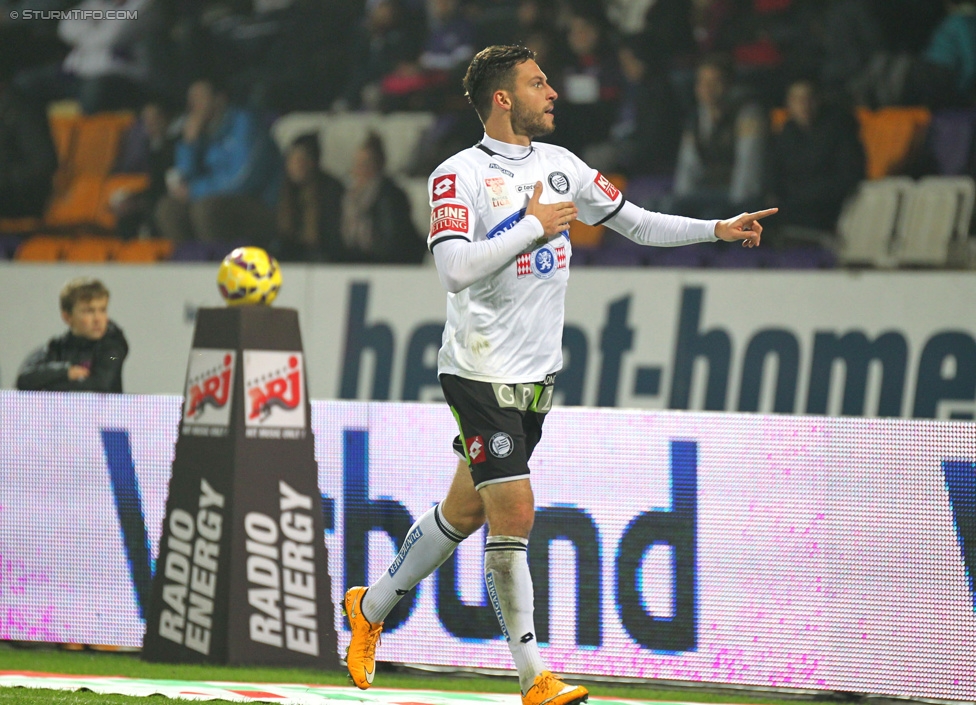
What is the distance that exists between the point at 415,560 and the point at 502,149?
134 centimetres

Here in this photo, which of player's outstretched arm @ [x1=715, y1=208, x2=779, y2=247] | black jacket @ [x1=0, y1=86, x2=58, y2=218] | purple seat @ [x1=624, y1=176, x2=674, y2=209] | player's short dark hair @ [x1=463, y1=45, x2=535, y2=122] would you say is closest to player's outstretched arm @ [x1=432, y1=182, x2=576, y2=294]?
player's short dark hair @ [x1=463, y1=45, x2=535, y2=122]

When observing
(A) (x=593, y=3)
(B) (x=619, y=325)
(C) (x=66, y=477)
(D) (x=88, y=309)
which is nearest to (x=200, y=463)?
(C) (x=66, y=477)

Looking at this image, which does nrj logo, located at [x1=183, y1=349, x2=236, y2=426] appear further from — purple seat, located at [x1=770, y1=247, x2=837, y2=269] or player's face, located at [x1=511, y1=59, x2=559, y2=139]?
purple seat, located at [x1=770, y1=247, x2=837, y2=269]

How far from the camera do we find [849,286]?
351 inches

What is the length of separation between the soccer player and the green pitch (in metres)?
0.76

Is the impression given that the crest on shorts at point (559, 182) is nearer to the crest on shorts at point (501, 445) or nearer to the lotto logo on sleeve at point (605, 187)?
the lotto logo on sleeve at point (605, 187)

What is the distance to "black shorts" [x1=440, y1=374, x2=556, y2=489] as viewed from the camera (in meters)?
3.77

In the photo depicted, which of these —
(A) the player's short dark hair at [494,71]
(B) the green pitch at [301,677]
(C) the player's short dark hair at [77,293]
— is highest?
(A) the player's short dark hair at [494,71]

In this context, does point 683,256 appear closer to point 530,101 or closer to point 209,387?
point 209,387

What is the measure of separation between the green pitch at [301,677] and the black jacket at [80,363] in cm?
145

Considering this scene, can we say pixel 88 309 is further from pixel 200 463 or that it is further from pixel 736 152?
pixel 736 152

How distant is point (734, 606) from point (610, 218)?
160 centimetres

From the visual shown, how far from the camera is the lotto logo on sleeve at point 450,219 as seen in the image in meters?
3.69

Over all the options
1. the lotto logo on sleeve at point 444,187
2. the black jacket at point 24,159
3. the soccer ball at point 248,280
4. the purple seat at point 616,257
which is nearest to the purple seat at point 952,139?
the purple seat at point 616,257
